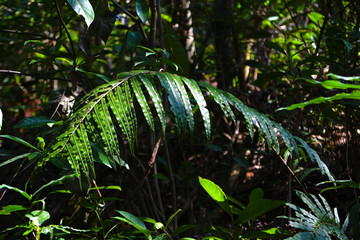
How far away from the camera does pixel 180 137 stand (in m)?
1.80

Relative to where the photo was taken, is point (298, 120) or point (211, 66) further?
point (211, 66)

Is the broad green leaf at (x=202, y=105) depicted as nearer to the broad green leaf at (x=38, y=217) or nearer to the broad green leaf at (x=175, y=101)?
the broad green leaf at (x=175, y=101)

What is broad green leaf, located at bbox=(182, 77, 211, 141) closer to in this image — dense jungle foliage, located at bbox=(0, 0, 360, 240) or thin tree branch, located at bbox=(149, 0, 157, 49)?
dense jungle foliage, located at bbox=(0, 0, 360, 240)

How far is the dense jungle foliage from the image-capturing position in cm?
116

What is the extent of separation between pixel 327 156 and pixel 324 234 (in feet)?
2.97

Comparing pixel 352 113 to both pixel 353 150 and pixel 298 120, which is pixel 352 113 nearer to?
pixel 353 150

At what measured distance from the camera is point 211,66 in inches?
122

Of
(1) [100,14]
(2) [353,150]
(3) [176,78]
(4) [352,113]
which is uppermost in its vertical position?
(1) [100,14]

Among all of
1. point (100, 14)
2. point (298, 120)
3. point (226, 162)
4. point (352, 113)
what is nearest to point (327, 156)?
point (352, 113)

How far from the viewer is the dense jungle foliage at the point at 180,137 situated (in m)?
1.16

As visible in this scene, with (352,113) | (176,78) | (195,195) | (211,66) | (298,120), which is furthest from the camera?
(211,66)

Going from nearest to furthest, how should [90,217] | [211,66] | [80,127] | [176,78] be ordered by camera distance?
[80,127]
[176,78]
[90,217]
[211,66]

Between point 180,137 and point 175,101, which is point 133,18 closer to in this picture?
Result: point 180,137

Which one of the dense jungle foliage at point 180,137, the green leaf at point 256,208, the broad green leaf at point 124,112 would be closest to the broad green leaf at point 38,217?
the dense jungle foliage at point 180,137
